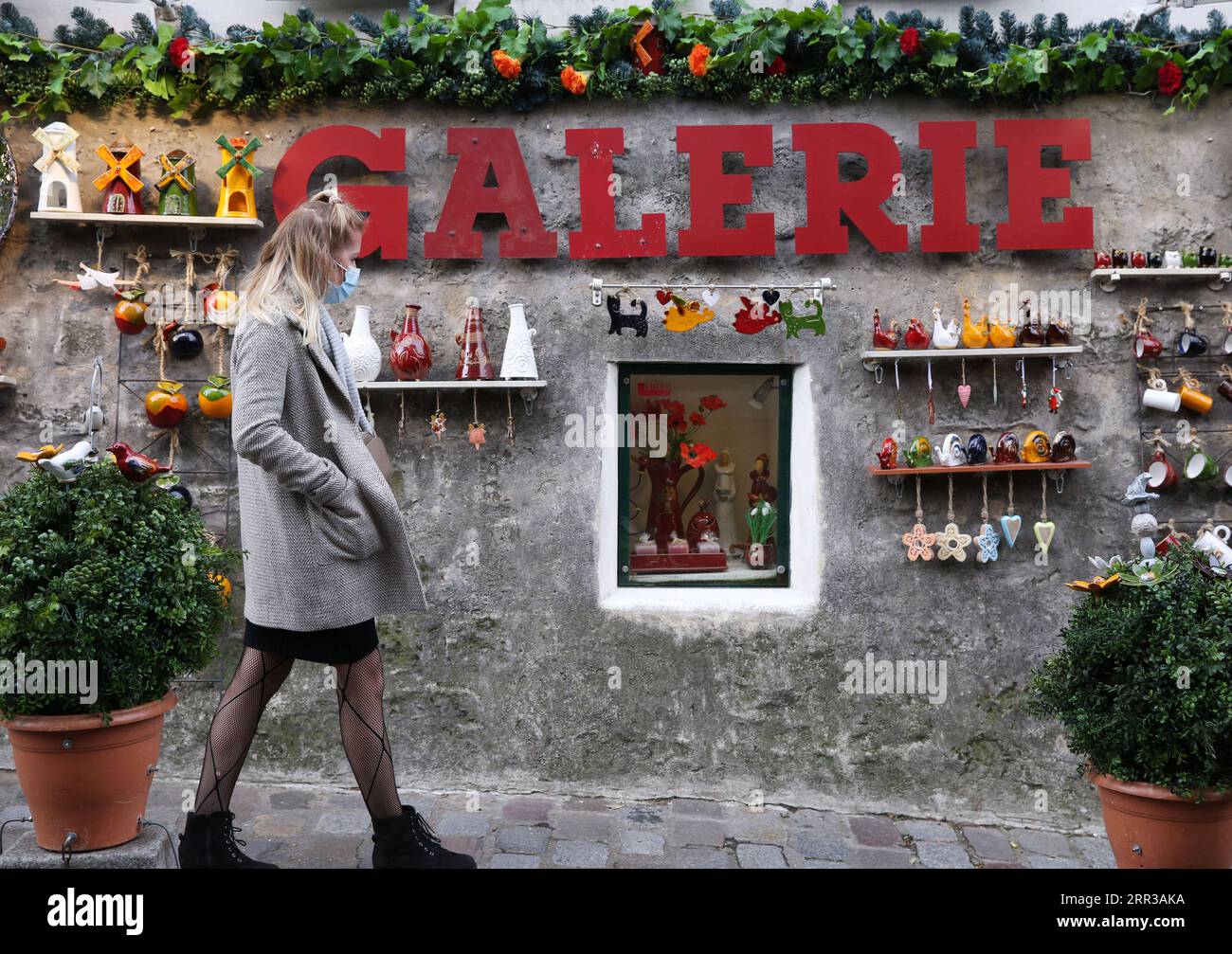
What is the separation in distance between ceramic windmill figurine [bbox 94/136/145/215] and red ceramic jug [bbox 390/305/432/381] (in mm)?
1251

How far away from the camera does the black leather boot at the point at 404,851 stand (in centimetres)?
298

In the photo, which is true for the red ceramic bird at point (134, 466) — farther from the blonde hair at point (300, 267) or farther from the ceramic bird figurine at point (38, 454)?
the blonde hair at point (300, 267)

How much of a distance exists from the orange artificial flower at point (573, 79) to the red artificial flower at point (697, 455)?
1649 millimetres

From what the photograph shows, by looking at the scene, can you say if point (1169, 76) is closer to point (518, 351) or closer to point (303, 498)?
point (518, 351)

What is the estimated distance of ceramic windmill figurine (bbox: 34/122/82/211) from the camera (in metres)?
4.59

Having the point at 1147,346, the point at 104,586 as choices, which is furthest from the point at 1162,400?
the point at 104,586

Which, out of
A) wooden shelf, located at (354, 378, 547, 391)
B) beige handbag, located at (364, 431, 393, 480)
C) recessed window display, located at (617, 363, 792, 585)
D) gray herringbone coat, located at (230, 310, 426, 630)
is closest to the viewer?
gray herringbone coat, located at (230, 310, 426, 630)

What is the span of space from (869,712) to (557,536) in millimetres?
1583

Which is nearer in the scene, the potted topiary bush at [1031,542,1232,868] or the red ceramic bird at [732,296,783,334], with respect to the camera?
the potted topiary bush at [1031,542,1232,868]

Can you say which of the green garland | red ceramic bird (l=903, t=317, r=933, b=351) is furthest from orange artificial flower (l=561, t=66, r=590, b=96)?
red ceramic bird (l=903, t=317, r=933, b=351)

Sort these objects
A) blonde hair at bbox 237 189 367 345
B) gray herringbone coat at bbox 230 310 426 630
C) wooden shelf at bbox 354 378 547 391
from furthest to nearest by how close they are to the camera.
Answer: wooden shelf at bbox 354 378 547 391 < blonde hair at bbox 237 189 367 345 < gray herringbone coat at bbox 230 310 426 630

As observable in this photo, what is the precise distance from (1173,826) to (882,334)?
2319 millimetres

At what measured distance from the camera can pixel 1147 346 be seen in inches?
182

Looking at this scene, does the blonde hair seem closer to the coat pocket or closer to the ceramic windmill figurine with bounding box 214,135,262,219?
the coat pocket
